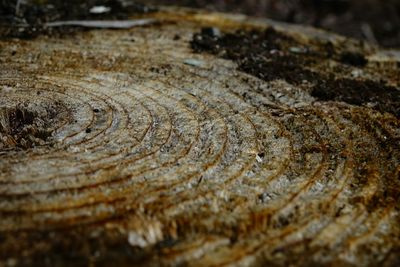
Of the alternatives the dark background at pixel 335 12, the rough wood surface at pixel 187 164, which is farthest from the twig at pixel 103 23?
the dark background at pixel 335 12

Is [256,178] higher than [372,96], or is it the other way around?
[372,96]

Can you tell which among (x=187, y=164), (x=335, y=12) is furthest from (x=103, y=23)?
(x=335, y=12)

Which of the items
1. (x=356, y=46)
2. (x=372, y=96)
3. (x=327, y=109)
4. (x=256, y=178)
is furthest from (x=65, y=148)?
(x=356, y=46)

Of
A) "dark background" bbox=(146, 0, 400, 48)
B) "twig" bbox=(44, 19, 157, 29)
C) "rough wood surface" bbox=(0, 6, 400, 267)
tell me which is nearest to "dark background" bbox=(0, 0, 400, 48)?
"dark background" bbox=(146, 0, 400, 48)

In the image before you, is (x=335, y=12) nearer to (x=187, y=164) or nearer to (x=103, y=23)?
(x=103, y=23)

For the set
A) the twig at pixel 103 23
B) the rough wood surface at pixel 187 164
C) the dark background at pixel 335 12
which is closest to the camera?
the rough wood surface at pixel 187 164

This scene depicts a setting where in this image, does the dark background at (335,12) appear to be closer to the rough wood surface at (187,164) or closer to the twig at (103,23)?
the twig at (103,23)

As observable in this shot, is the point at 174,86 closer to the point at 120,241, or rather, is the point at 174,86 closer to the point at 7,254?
the point at 120,241

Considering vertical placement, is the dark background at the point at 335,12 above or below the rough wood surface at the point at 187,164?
above
